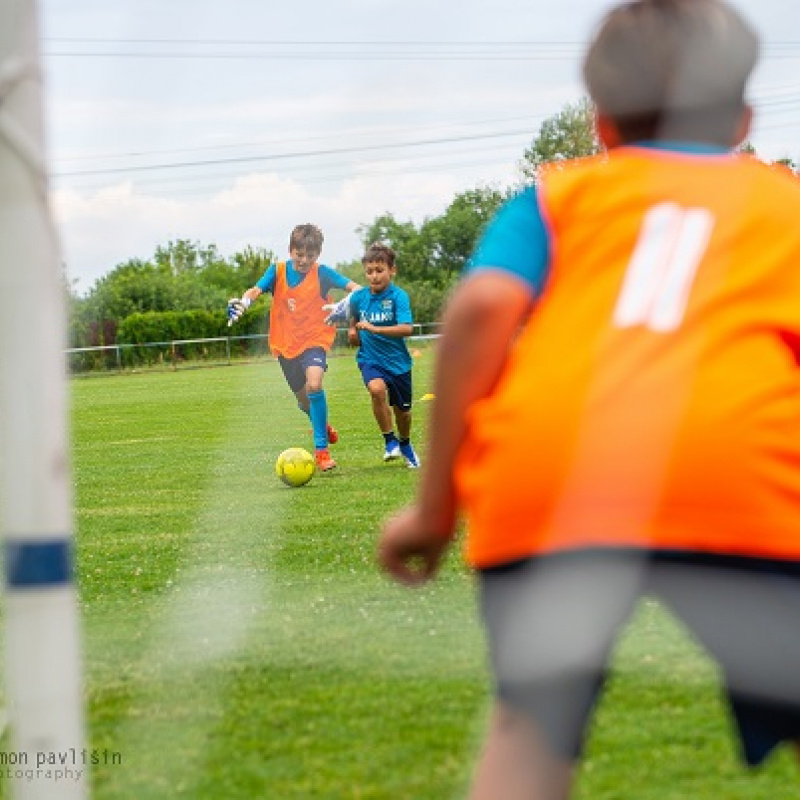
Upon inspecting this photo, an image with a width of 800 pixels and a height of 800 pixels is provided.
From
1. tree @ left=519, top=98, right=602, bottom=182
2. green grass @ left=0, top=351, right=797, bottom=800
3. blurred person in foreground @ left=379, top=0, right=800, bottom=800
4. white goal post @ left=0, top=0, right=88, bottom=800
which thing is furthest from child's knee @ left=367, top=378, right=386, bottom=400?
blurred person in foreground @ left=379, top=0, right=800, bottom=800

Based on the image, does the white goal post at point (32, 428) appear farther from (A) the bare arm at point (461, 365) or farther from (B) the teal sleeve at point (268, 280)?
(B) the teal sleeve at point (268, 280)

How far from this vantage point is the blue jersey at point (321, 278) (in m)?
11.3

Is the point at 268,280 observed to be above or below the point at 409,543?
above

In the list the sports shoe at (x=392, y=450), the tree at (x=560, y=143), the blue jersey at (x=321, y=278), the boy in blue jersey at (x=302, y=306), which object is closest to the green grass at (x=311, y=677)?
the sports shoe at (x=392, y=450)

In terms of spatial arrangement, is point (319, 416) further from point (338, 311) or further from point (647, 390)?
point (647, 390)

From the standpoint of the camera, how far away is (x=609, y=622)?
6.50 ft

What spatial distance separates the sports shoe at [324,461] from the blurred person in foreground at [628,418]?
8.33 metres

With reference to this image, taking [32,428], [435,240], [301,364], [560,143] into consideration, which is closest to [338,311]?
[301,364]

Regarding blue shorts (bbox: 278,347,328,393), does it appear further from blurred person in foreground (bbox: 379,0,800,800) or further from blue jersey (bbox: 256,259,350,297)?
blurred person in foreground (bbox: 379,0,800,800)

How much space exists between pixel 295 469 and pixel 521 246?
738cm

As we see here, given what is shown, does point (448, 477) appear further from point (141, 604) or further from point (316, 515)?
point (316, 515)

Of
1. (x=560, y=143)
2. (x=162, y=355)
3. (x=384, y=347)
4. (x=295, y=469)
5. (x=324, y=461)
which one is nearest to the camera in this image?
(x=295, y=469)

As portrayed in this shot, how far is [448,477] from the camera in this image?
1.99m

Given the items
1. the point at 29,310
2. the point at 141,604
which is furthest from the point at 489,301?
the point at 141,604
